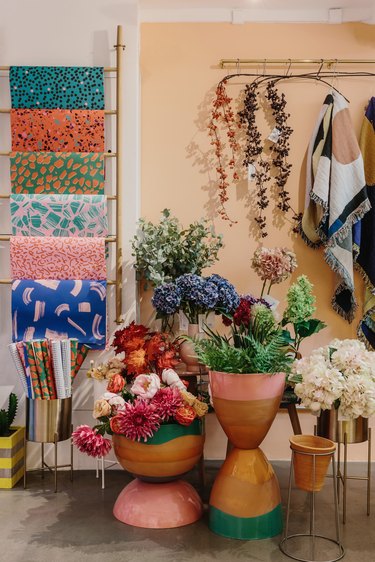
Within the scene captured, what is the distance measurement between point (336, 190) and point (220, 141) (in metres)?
0.74

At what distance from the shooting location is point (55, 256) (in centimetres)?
365

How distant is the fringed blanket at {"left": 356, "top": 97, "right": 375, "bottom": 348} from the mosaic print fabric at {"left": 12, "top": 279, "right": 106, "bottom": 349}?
58.4 inches

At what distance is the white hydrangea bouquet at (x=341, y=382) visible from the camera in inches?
104

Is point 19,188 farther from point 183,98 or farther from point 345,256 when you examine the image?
point 345,256

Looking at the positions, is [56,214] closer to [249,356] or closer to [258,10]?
[249,356]

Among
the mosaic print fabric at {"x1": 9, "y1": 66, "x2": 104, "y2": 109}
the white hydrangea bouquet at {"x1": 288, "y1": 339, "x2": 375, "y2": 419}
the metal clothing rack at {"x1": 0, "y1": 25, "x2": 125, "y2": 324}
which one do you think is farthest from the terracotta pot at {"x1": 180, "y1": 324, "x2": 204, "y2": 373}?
the mosaic print fabric at {"x1": 9, "y1": 66, "x2": 104, "y2": 109}

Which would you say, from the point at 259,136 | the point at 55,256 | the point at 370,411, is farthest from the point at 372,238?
the point at 55,256

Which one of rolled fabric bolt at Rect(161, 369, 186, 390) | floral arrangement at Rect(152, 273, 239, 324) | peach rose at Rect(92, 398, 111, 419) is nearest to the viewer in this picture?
peach rose at Rect(92, 398, 111, 419)

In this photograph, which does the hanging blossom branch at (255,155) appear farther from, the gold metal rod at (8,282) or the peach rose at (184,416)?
the peach rose at (184,416)

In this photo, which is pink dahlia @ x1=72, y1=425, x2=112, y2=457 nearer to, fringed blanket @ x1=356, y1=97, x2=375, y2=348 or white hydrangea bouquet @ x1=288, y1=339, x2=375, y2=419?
white hydrangea bouquet @ x1=288, y1=339, x2=375, y2=419

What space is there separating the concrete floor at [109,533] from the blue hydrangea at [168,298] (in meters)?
0.94

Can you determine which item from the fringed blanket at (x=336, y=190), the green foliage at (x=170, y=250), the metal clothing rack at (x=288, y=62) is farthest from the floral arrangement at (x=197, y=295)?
the metal clothing rack at (x=288, y=62)

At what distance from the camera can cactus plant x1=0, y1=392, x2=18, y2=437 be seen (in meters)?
3.52

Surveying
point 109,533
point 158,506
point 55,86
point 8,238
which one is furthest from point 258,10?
point 109,533
